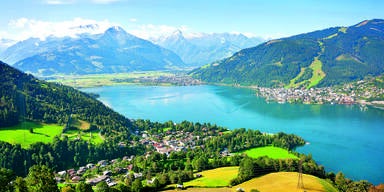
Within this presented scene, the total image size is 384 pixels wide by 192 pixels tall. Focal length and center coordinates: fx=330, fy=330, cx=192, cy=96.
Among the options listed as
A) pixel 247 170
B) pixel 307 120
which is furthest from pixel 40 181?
pixel 307 120

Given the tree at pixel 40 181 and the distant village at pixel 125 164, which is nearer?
the tree at pixel 40 181

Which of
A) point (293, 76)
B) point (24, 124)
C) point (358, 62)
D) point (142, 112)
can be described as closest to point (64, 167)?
point (24, 124)

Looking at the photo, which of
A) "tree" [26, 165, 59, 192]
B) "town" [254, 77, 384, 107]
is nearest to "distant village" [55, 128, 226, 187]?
"tree" [26, 165, 59, 192]

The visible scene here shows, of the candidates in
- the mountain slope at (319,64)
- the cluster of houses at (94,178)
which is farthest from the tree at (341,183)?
the mountain slope at (319,64)

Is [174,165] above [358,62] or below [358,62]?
below

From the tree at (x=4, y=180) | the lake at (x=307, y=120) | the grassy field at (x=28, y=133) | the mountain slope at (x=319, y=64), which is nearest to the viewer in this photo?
the tree at (x=4, y=180)

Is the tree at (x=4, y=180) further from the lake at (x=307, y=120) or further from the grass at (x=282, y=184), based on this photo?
the lake at (x=307, y=120)

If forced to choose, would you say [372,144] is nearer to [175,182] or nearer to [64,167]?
[175,182]
